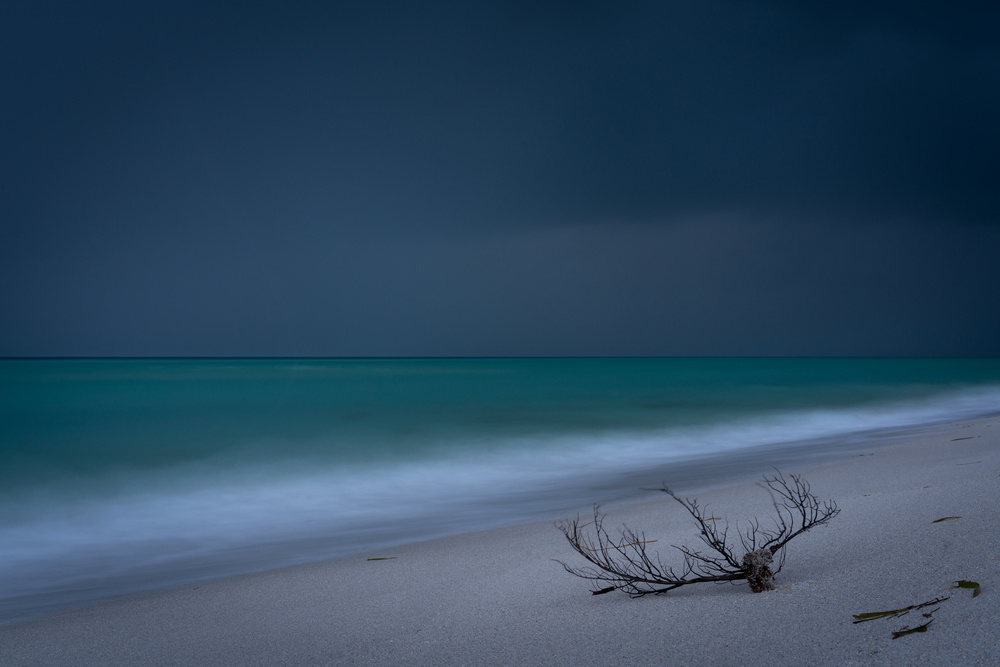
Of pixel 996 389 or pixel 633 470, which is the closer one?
pixel 633 470

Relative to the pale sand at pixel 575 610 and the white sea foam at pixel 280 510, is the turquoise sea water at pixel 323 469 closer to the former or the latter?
the white sea foam at pixel 280 510

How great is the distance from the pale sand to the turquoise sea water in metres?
1.21

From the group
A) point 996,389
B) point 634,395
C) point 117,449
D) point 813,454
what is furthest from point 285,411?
point 996,389

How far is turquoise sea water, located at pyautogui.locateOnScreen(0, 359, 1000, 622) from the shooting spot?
15.7 ft

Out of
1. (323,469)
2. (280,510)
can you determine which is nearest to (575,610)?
(280,510)

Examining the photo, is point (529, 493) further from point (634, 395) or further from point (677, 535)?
point (634, 395)

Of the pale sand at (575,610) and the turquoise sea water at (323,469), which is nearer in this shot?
the pale sand at (575,610)

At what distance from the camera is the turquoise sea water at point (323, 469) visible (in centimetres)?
478

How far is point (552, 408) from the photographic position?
17.0 metres

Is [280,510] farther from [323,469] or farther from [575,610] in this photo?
[575,610]

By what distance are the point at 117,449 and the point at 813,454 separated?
10657mm

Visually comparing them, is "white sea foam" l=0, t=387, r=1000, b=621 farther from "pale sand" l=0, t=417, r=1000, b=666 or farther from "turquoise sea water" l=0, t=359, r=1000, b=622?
"pale sand" l=0, t=417, r=1000, b=666

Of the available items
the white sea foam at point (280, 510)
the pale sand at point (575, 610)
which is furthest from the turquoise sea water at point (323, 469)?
the pale sand at point (575, 610)

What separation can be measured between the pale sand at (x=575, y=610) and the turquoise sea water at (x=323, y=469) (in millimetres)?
1210
